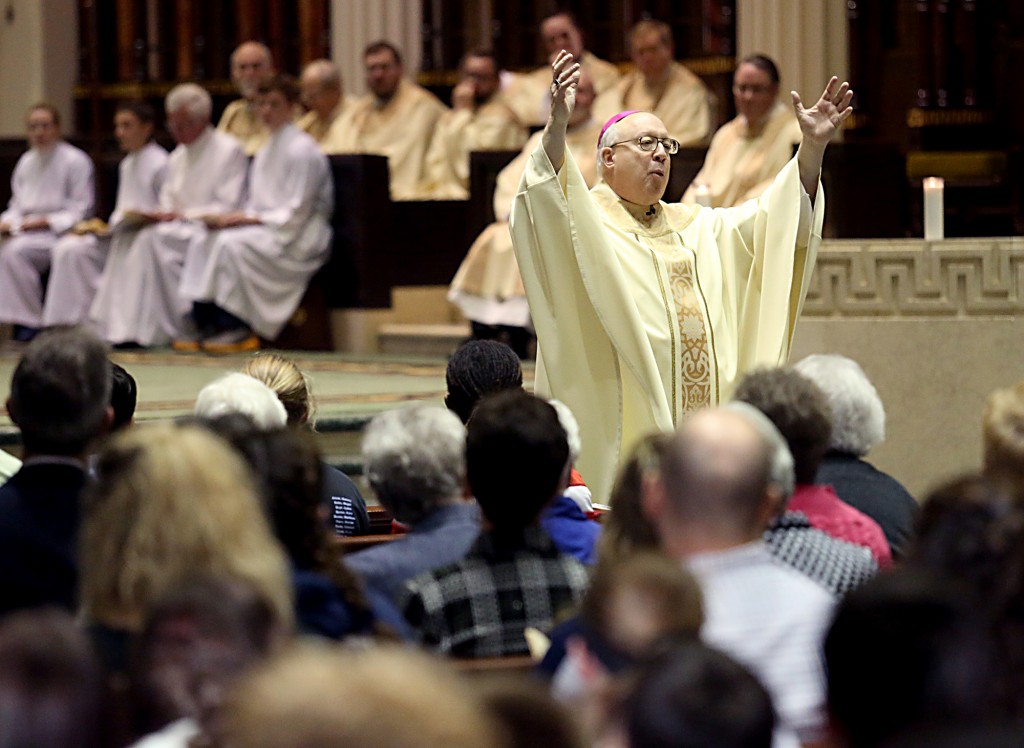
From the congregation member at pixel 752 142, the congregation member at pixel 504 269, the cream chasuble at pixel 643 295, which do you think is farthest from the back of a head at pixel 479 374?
the congregation member at pixel 504 269

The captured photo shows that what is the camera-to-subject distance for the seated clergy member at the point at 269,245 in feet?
39.1

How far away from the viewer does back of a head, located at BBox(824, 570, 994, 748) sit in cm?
210

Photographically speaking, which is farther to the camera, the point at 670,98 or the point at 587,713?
the point at 670,98

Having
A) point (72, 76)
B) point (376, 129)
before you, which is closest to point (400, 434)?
point (376, 129)

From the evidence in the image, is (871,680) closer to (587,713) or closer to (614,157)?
(587,713)

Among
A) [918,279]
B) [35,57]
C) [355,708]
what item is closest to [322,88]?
[35,57]

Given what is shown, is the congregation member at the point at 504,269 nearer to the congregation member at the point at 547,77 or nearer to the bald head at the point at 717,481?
the congregation member at the point at 547,77

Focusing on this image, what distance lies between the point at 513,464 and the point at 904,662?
1261 millimetres

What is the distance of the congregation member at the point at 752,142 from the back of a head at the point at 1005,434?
7.08m

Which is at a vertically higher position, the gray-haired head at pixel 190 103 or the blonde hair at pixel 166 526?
the gray-haired head at pixel 190 103

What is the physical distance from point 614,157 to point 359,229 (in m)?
6.25

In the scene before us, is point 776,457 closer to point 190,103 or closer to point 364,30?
point 190,103

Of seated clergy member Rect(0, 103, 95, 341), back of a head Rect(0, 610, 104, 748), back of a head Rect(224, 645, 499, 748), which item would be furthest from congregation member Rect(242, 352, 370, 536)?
seated clergy member Rect(0, 103, 95, 341)

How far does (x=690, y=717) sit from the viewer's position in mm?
2021
